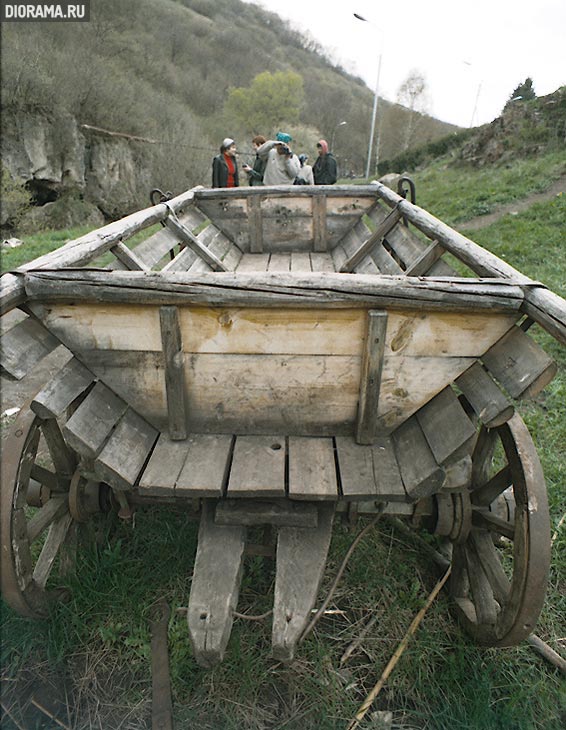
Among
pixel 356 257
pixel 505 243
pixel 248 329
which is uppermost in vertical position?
pixel 248 329

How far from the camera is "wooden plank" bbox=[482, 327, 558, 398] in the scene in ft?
4.66

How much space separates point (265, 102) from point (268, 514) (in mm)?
31136

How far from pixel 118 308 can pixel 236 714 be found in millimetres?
1466

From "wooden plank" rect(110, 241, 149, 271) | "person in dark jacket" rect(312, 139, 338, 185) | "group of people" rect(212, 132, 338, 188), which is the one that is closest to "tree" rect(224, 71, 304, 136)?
"person in dark jacket" rect(312, 139, 338, 185)

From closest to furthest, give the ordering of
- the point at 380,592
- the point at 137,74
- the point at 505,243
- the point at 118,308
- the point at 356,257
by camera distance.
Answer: the point at 118,308 → the point at 380,592 → the point at 356,257 → the point at 505,243 → the point at 137,74

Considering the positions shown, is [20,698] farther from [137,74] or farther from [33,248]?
[137,74]

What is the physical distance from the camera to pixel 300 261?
439 centimetres

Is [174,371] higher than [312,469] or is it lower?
higher

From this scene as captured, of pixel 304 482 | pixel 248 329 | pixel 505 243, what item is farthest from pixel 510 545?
pixel 505 243

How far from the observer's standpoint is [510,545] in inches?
88.5

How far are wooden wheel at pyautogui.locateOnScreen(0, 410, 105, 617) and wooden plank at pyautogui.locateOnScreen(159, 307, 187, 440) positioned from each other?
0.51m

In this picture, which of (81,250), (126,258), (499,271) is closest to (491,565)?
(499,271)

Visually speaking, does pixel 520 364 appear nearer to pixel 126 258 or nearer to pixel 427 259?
pixel 427 259

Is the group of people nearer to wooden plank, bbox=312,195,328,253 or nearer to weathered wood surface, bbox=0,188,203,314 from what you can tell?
wooden plank, bbox=312,195,328,253
